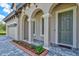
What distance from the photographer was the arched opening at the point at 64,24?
22.0ft

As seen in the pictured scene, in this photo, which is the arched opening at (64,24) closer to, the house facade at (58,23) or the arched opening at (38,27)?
the house facade at (58,23)

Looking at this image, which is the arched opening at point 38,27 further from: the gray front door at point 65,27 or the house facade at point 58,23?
the gray front door at point 65,27

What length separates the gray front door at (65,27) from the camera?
701 centimetres

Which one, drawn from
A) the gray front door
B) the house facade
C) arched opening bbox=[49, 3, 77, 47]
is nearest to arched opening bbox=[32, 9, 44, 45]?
the house facade

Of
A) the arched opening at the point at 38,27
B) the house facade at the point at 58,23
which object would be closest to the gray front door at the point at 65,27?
the house facade at the point at 58,23

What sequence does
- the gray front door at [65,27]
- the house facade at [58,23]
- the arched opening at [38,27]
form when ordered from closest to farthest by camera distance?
the house facade at [58,23], the gray front door at [65,27], the arched opening at [38,27]

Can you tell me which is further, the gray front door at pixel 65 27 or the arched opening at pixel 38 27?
the arched opening at pixel 38 27

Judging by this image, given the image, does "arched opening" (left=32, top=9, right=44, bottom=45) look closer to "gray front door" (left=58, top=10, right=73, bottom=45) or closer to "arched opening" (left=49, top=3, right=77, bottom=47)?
"arched opening" (left=49, top=3, right=77, bottom=47)

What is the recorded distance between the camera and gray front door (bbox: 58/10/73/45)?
7012 mm

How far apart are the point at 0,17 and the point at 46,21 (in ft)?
7.88

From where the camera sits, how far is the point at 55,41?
7988 mm

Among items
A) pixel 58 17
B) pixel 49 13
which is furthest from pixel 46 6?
pixel 58 17

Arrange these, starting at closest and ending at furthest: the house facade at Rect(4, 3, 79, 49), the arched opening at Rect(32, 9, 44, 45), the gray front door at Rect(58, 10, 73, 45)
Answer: the house facade at Rect(4, 3, 79, 49) → the gray front door at Rect(58, 10, 73, 45) → the arched opening at Rect(32, 9, 44, 45)


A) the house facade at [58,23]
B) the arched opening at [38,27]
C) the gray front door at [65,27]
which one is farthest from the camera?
the arched opening at [38,27]
